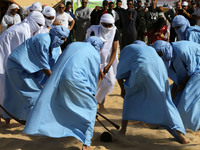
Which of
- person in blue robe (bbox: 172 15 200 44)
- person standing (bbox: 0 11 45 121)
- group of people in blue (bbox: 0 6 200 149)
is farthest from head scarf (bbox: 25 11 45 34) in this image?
person in blue robe (bbox: 172 15 200 44)

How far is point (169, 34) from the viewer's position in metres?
12.4

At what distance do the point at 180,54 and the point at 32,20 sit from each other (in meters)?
2.69

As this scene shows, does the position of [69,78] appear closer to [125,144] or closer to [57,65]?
[57,65]

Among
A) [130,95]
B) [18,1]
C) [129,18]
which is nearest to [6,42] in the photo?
[130,95]

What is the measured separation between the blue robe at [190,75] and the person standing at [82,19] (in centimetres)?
721

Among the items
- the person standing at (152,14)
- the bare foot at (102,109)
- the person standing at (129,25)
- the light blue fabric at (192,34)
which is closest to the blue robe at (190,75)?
the light blue fabric at (192,34)

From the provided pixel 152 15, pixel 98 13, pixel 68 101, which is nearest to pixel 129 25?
pixel 152 15

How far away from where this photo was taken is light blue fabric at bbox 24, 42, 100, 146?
14.4ft

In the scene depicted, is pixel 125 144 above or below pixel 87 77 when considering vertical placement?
below

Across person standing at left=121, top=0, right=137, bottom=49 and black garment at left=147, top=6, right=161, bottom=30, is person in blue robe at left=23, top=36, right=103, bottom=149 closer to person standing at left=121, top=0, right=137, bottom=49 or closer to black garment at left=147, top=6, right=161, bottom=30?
person standing at left=121, top=0, right=137, bottom=49

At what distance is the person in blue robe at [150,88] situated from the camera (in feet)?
16.2

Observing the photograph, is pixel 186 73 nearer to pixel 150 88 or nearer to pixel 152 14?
pixel 150 88

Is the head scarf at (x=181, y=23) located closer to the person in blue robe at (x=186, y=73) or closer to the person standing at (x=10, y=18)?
the person in blue robe at (x=186, y=73)

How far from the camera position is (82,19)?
12.4 m
